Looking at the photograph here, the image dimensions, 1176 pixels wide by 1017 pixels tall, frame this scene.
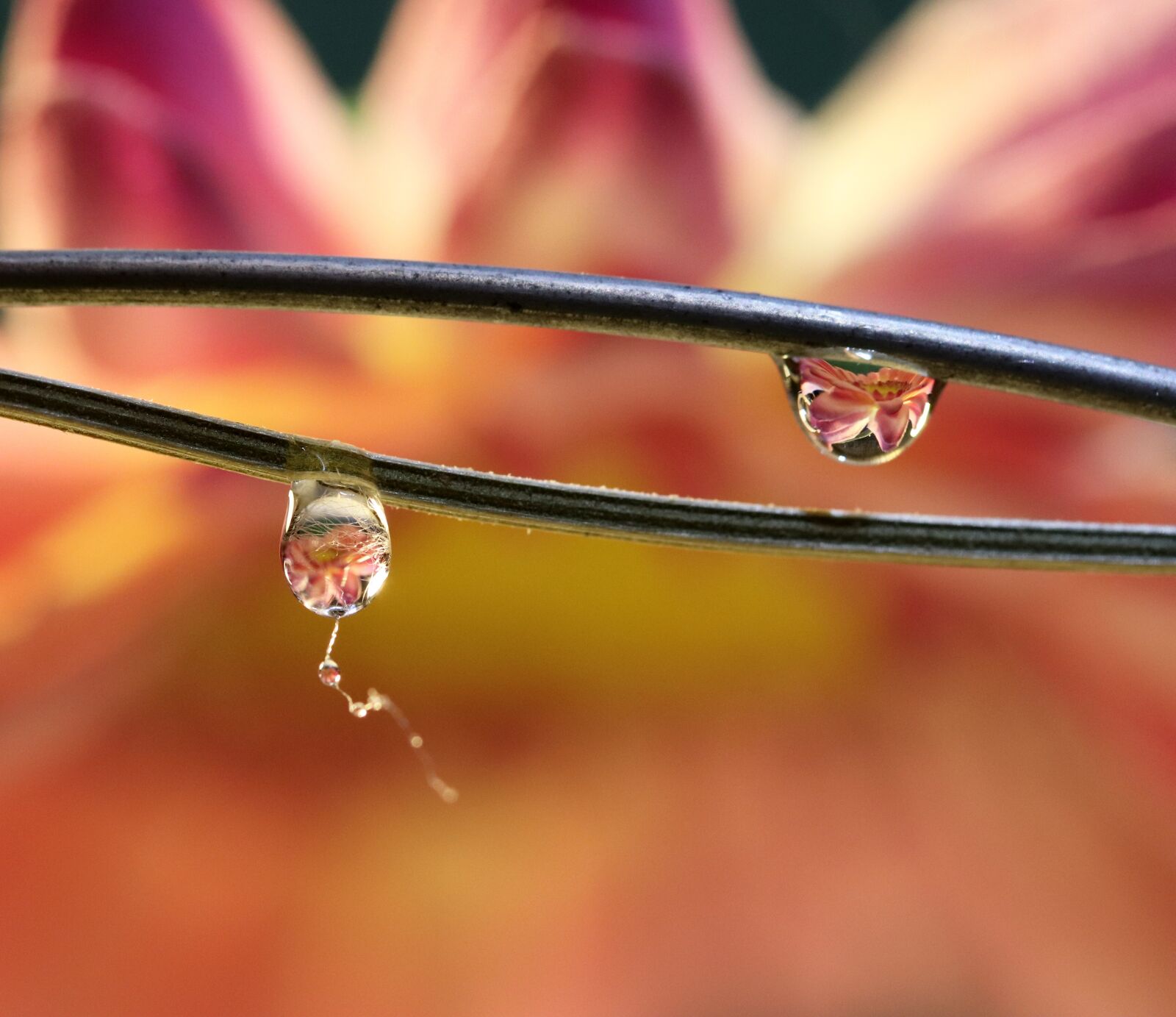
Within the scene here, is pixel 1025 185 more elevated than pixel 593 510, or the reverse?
pixel 1025 185

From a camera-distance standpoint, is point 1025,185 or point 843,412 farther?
point 1025,185

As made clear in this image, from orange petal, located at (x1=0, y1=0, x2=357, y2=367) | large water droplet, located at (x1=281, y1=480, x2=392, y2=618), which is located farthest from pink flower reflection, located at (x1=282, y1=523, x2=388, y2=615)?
orange petal, located at (x1=0, y1=0, x2=357, y2=367)

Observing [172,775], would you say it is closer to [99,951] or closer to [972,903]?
[99,951]

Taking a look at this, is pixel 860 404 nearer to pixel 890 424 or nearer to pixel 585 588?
pixel 890 424

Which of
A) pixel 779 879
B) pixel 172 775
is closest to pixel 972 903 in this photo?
pixel 779 879

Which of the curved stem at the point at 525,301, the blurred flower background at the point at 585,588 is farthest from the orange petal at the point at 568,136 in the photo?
the curved stem at the point at 525,301

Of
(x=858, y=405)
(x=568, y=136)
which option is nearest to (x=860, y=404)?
(x=858, y=405)

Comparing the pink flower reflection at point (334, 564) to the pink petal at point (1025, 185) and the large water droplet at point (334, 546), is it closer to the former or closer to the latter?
the large water droplet at point (334, 546)
